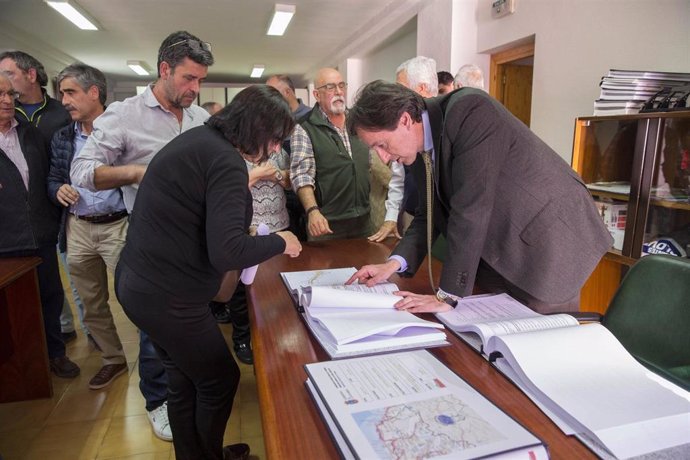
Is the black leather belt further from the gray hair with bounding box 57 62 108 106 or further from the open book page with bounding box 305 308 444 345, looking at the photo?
the open book page with bounding box 305 308 444 345

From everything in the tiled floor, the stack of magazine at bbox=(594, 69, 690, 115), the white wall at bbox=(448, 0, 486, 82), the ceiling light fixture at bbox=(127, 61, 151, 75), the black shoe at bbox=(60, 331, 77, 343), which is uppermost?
the ceiling light fixture at bbox=(127, 61, 151, 75)

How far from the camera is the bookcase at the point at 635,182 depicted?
2.10 metres

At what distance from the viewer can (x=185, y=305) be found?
1.23 meters

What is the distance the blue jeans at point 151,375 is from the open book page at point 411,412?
51.4 inches

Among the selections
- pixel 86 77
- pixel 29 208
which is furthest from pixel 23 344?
pixel 86 77

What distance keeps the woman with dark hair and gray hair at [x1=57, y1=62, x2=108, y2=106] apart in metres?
1.34

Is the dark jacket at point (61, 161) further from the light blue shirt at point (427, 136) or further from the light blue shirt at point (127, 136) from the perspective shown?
the light blue shirt at point (427, 136)

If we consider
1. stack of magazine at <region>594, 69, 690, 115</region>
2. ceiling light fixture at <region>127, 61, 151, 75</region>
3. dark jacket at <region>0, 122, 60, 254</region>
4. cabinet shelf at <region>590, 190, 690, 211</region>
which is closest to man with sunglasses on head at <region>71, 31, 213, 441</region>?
dark jacket at <region>0, 122, 60, 254</region>

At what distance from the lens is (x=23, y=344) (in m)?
2.13

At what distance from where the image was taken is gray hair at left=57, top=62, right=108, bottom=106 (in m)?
2.17

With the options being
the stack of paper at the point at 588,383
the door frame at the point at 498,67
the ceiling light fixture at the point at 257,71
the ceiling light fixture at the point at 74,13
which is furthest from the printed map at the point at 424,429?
the ceiling light fixture at the point at 257,71

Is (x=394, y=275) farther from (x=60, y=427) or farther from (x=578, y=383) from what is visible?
(x=60, y=427)

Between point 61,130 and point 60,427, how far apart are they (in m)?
1.46

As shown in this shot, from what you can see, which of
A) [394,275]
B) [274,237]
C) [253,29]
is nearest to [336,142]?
[394,275]
